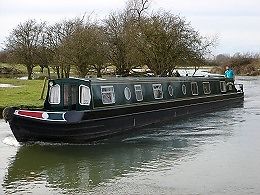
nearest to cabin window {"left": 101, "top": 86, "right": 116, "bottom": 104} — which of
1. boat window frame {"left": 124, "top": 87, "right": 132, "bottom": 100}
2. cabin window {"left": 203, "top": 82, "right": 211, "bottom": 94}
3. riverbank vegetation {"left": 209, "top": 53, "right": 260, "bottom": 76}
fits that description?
boat window frame {"left": 124, "top": 87, "right": 132, "bottom": 100}

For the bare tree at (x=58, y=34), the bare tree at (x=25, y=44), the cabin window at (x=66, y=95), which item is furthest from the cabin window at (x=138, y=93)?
the bare tree at (x=25, y=44)

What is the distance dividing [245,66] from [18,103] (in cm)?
5564

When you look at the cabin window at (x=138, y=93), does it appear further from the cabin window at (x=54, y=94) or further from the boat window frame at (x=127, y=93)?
the cabin window at (x=54, y=94)

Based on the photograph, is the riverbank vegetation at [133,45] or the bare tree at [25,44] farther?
the bare tree at [25,44]

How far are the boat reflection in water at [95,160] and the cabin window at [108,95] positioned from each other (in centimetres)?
133

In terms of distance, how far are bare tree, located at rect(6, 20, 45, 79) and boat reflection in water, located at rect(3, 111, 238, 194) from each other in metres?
30.0

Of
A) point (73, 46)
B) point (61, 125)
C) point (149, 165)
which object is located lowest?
point (149, 165)

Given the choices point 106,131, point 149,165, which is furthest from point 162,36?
point 149,165

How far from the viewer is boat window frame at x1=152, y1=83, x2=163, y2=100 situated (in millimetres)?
19903

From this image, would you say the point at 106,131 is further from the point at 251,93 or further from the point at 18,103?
the point at 251,93

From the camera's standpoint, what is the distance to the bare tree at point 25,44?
45344 mm

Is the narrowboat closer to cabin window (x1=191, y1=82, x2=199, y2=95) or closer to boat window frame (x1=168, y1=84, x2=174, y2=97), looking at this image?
boat window frame (x1=168, y1=84, x2=174, y2=97)

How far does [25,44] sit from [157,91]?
93.8 ft

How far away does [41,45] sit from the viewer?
150ft
